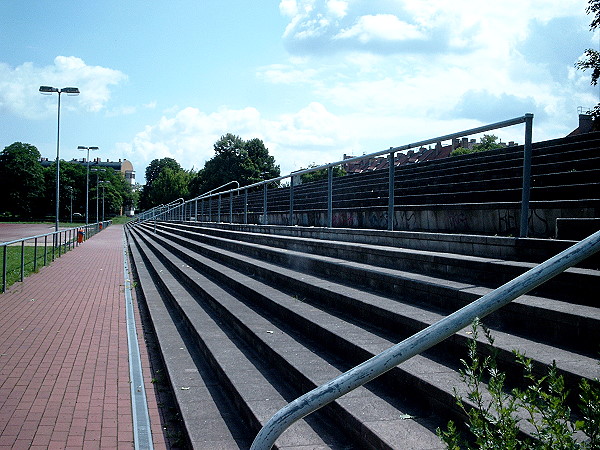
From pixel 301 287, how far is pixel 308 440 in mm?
3013

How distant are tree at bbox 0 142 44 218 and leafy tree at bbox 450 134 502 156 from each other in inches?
3889

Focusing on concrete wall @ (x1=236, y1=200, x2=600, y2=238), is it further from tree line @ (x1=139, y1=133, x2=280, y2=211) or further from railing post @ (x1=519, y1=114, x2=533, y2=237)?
tree line @ (x1=139, y1=133, x2=280, y2=211)

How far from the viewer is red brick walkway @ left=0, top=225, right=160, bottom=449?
4.05 m

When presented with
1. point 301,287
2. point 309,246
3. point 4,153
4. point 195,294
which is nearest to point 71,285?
point 195,294

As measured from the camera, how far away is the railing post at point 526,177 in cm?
467

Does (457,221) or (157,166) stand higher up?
(157,166)

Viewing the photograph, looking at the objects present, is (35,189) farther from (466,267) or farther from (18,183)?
(466,267)

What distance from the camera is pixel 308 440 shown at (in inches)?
124

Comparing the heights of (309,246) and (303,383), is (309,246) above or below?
above

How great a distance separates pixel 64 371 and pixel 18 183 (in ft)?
322

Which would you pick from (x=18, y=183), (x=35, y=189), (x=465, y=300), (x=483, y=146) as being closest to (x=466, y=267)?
(x=465, y=300)

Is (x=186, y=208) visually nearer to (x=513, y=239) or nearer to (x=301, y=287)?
(x=301, y=287)

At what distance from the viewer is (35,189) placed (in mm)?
93562

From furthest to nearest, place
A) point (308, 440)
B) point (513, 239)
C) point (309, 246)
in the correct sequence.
Answer: point (309, 246)
point (513, 239)
point (308, 440)
